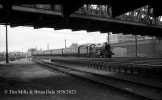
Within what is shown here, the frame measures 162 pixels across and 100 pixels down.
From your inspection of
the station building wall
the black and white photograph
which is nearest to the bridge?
the black and white photograph

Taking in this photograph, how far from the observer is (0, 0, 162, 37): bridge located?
11.5 meters

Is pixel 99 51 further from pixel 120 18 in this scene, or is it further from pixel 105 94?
pixel 105 94

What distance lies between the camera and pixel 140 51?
5997 cm

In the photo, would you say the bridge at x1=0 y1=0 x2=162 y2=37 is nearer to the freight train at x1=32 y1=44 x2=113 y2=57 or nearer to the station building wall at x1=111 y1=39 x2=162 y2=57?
the freight train at x1=32 y1=44 x2=113 y2=57

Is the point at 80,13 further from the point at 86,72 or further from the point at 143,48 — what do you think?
the point at 143,48

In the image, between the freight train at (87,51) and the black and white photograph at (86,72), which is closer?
the black and white photograph at (86,72)

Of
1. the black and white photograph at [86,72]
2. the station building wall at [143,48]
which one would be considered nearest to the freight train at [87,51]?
the black and white photograph at [86,72]

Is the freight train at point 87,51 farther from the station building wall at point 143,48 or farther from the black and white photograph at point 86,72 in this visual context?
the station building wall at point 143,48

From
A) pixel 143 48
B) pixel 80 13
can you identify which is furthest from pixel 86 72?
pixel 143 48

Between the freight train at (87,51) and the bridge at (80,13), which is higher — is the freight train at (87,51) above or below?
below

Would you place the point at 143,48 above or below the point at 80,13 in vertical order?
below

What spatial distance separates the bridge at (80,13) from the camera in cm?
1152

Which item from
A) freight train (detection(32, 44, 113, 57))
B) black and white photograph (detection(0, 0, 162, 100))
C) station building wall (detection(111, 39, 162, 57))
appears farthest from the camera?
station building wall (detection(111, 39, 162, 57))

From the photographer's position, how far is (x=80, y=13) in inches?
617
